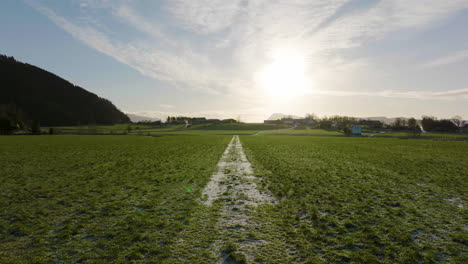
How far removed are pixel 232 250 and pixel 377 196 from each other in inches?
320

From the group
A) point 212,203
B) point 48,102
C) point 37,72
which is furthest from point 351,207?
point 37,72

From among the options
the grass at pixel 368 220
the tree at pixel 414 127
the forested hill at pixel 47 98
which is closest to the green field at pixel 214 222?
the grass at pixel 368 220

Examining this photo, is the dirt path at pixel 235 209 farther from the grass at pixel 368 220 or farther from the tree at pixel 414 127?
the tree at pixel 414 127

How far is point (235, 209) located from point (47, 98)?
224568 millimetres

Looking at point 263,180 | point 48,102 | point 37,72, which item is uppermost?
point 37,72

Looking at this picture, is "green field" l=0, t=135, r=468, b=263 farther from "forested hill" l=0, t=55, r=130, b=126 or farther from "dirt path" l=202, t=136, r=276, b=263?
"forested hill" l=0, t=55, r=130, b=126

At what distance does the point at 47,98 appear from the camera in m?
169

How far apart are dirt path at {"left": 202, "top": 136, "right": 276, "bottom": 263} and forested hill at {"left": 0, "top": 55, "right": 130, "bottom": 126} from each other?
18926 centimetres

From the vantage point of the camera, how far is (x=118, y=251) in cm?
499

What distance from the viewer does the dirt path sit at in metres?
5.17

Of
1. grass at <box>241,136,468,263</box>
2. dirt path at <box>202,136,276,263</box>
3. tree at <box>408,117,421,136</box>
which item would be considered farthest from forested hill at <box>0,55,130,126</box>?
tree at <box>408,117,421,136</box>

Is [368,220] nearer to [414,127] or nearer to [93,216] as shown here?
[93,216]

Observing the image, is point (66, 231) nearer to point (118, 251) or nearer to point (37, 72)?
point (118, 251)

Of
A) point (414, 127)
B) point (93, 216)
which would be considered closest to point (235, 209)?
point (93, 216)
